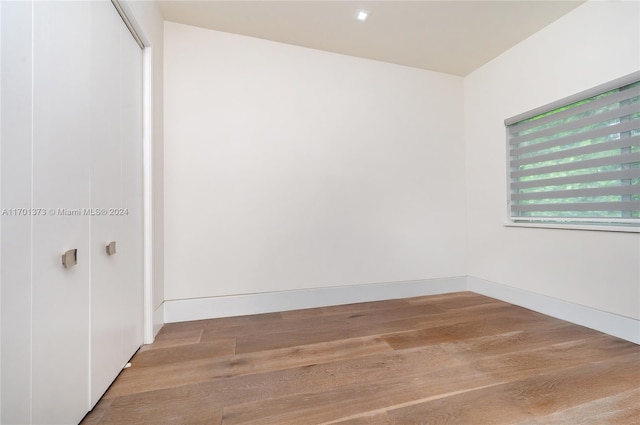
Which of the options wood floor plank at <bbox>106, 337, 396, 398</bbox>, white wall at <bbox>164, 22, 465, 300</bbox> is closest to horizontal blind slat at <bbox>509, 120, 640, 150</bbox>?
white wall at <bbox>164, 22, 465, 300</bbox>

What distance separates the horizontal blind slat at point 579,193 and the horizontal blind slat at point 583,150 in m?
0.30

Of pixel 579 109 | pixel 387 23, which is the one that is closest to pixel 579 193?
pixel 579 109

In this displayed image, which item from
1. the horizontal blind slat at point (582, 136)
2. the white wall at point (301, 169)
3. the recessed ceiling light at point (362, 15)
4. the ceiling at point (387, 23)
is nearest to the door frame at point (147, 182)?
the white wall at point (301, 169)

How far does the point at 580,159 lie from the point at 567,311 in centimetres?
129

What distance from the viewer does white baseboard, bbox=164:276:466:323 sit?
2084 millimetres

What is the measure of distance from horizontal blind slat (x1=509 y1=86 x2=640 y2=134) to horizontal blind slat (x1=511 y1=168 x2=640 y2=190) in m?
0.54

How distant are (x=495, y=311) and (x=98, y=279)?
3.04 m

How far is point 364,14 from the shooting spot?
1991 mm

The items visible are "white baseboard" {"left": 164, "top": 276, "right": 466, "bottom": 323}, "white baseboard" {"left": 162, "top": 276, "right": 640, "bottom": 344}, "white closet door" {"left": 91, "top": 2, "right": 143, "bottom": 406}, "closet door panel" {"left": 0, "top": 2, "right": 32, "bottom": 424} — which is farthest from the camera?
"white baseboard" {"left": 164, "top": 276, "right": 466, "bottom": 323}

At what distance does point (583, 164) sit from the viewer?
1.95 m

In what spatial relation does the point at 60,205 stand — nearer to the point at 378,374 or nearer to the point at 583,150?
the point at 378,374

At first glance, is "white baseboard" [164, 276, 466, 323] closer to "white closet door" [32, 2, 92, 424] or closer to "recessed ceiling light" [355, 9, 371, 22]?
"white closet door" [32, 2, 92, 424]

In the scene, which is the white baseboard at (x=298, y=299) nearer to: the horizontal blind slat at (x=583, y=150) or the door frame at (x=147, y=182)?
the door frame at (x=147, y=182)

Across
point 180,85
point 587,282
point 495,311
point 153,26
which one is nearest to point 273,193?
point 180,85
